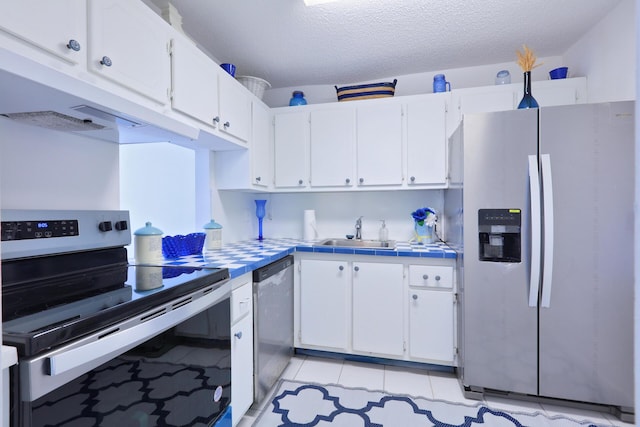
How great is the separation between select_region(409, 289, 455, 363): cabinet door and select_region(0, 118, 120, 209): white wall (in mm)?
1960

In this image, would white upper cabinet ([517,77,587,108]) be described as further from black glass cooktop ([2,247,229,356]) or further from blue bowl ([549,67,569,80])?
black glass cooktop ([2,247,229,356])

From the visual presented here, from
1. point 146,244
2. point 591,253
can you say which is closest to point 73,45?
point 146,244

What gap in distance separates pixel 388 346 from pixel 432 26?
87.3 inches

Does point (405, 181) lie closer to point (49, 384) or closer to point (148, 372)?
point (148, 372)

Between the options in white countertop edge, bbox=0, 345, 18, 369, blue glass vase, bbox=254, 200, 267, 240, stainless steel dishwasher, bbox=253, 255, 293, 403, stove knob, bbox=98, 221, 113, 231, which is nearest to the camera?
white countertop edge, bbox=0, 345, 18, 369

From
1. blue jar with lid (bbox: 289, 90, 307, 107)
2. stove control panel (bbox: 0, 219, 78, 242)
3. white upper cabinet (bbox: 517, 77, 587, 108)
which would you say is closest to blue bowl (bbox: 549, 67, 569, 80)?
white upper cabinet (bbox: 517, 77, 587, 108)

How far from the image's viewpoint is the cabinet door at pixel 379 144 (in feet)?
7.87

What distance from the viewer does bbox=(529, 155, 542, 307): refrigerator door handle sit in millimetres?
1623

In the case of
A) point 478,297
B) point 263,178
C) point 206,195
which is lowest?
point 478,297

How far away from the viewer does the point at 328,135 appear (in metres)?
2.53

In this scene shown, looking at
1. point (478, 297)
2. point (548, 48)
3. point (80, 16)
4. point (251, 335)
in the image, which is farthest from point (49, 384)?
point (548, 48)

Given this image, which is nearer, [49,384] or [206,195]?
[49,384]

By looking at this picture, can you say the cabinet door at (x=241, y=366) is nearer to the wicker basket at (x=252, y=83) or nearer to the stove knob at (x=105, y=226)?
the stove knob at (x=105, y=226)

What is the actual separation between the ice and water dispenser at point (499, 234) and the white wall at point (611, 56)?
100 cm
